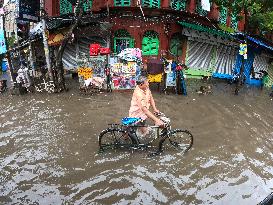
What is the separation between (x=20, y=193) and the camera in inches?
255

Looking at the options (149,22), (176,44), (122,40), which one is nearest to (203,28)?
(176,44)

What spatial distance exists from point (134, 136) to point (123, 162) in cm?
70

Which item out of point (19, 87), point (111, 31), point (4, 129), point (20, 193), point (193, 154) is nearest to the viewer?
point (20, 193)

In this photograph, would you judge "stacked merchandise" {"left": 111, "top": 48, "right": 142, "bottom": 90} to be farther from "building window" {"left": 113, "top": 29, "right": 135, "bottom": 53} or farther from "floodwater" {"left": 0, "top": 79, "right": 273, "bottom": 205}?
"building window" {"left": 113, "top": 29, "right": 135, "bottom": 53}

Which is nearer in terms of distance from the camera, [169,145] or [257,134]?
[169,145]

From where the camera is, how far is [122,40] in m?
19.8

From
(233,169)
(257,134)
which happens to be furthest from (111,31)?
(233,169)

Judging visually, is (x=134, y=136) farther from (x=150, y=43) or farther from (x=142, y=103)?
(x=150, y=43)

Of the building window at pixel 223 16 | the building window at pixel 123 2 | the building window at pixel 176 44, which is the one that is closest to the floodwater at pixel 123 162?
the building window at pixel 176 44

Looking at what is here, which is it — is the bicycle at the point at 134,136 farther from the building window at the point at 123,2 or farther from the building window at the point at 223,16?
the building window at the point at 223,16

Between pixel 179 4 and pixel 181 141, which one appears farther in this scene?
pixel 179 4

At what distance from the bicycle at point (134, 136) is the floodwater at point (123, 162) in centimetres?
22

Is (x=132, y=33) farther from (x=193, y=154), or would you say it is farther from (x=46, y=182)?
(x=46, y=182)

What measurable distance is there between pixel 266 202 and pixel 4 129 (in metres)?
9.47
